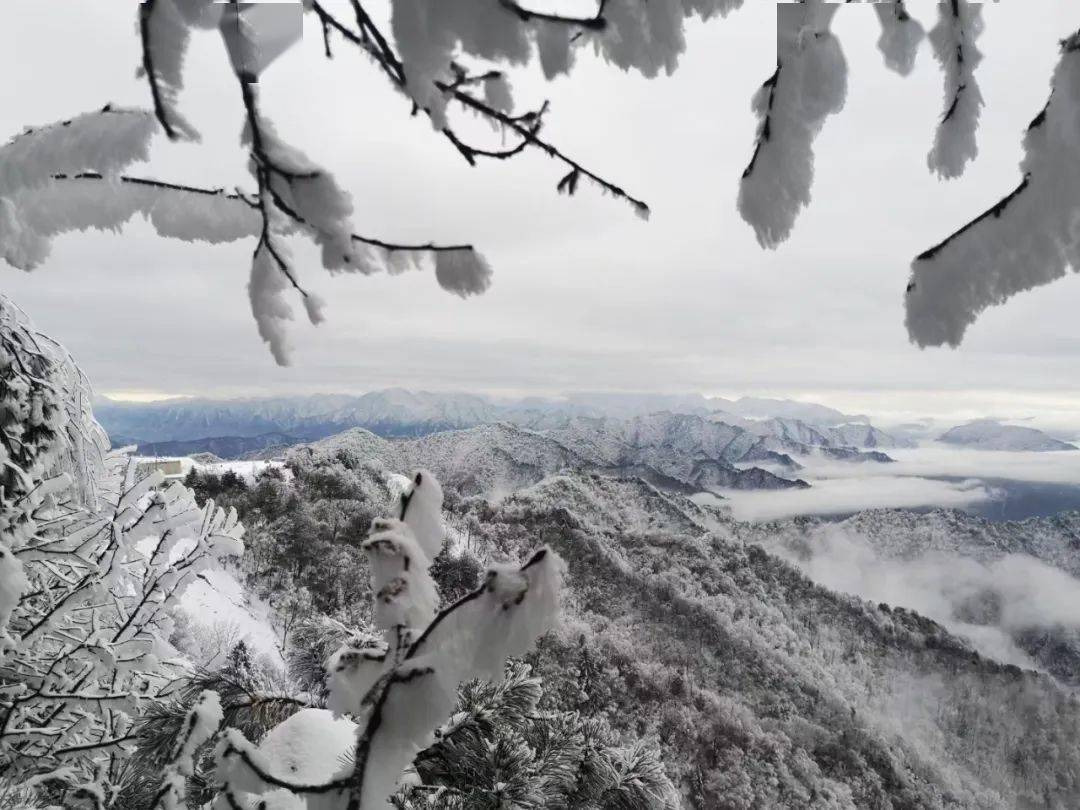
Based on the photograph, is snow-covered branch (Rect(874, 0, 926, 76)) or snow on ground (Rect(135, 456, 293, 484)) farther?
snow on ground (Rect(135, 456, 293, 484))

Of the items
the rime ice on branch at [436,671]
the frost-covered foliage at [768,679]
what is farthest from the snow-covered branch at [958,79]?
the frost-covered foliage at [768,679]

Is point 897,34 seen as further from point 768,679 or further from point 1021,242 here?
point 768,679

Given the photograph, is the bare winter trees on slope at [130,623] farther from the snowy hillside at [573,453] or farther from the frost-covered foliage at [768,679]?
the snowy hillside at [573,453]

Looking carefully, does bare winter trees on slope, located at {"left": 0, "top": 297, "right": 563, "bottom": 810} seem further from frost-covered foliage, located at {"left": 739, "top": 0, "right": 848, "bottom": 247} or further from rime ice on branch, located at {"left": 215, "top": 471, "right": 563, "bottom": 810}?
frost-covered foliage, located at {"left": 739, "top": 0, "right": 848, "bottom": 247}

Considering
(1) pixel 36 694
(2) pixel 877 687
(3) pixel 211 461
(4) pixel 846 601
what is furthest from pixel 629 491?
(1) pixel 36 694

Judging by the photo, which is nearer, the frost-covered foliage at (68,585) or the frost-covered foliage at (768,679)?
the frost-covered foliage at (68,585)

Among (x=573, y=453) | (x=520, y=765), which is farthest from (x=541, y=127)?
(x=573, y=453)

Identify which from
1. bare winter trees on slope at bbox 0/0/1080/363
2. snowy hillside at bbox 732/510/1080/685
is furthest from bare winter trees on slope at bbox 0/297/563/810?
snowy hillside at bbox 732/510/1080/685
